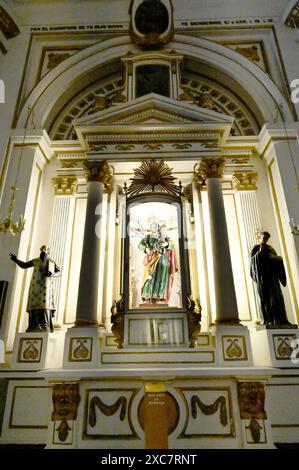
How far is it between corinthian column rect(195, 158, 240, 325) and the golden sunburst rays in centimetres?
56

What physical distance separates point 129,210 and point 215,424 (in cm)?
354

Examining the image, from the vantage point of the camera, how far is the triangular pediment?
630 cm

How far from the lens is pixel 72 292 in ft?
19.3

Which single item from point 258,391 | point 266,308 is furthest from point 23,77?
point 258,391

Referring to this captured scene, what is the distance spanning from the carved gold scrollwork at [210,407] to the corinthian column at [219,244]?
116cm

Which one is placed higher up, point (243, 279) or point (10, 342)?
point (243, 279)

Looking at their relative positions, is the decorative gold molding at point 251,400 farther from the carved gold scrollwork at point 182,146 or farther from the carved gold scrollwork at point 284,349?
the carved gold scrollwork at point 182,146

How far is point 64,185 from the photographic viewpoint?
6.61 metres

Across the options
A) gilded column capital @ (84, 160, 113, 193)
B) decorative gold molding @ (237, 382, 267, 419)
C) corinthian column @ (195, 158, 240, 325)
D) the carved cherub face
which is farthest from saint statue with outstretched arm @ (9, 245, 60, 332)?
decorative gold molding @ (237, 382, 267, 419)

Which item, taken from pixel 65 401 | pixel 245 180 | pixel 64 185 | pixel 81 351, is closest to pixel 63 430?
pixel 65 401

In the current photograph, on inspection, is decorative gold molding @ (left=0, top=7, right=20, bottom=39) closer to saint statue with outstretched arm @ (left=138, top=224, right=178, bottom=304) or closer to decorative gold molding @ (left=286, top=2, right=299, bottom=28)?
saint statue with outstretched arm @ (left=138, top=224, right=178, bottom=304)

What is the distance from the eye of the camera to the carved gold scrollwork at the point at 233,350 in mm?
4719
